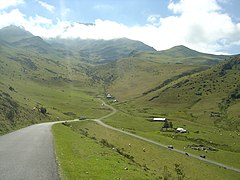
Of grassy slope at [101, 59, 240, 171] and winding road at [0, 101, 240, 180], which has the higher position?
winding road at [0, 101, 240, 180]

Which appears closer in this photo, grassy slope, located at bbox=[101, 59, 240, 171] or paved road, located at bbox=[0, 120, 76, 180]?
paved road, located at bbox=[0, 120, 76, 180]

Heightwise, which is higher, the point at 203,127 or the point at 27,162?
the point at 27,162

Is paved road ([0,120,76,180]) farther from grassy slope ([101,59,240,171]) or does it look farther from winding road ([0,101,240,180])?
grassy slope ([101,59,240,171])

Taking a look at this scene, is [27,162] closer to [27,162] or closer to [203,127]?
[27,162]

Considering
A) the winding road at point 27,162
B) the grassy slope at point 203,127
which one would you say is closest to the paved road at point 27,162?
the winding road at point 27,162

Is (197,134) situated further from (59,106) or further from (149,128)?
(59,106)

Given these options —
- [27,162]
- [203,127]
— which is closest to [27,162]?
[27,162]

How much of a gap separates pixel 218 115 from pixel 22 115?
12106cm

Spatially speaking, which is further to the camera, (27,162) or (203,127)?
(203,127)

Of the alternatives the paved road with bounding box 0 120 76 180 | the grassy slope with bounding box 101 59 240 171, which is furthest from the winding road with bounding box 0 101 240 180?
the grassy slope with bounding box 101 59 240 171

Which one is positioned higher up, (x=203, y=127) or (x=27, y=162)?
(x=27, y=162)

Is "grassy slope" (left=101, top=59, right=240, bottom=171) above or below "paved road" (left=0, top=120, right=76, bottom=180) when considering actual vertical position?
below

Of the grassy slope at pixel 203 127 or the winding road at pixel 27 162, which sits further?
the grassy slope at pixel 203 127

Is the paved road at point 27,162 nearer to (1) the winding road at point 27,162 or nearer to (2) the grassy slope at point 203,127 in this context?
(1) the winding road at point 27,162
